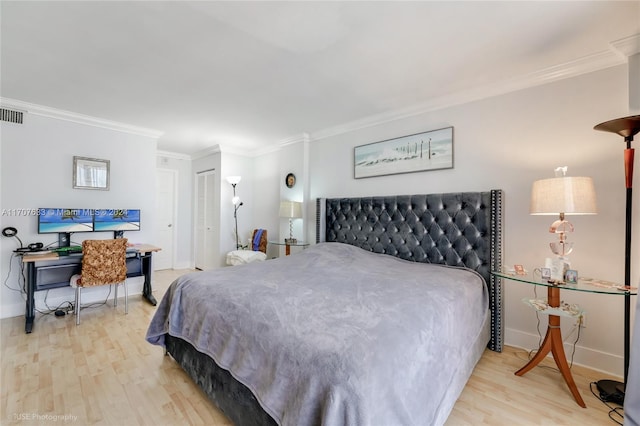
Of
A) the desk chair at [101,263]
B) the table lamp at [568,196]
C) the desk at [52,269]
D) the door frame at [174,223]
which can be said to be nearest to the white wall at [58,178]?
the desk at [52,269]

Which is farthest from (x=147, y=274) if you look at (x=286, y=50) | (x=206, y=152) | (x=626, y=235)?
(x=626, y=235)

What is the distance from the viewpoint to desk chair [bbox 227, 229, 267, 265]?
14.0 ft

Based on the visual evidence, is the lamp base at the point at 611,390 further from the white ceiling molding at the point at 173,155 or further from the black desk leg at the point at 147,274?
the white ceiling molding at the point at 173,155

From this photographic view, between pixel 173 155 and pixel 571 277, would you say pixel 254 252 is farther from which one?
pixel 571 277

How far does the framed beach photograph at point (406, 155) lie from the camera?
2.80 metres

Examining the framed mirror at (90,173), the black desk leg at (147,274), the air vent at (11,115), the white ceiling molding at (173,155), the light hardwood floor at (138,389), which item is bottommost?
the light hardwood floor at (138,389)

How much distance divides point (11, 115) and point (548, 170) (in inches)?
215

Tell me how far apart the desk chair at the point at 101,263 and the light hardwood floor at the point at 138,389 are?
0.55 meters

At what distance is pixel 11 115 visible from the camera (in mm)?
2965

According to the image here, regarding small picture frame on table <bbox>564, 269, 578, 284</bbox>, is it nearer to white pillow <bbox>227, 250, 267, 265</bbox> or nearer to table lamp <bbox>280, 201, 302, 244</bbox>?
table lamp <bbox>280, 201, 302, 244</bbox>

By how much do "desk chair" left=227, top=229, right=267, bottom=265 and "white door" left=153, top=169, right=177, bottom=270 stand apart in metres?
1.69

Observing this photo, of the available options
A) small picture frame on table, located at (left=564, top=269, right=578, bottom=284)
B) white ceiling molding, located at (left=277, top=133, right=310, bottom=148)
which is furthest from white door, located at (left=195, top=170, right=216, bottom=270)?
small picture frame on table, located at (left=564, top=269, right=578, bottom=284)

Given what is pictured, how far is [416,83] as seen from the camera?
2486 mm

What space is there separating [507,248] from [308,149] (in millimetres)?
2872
